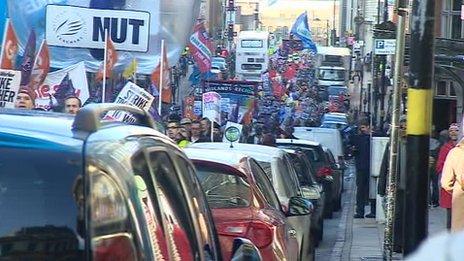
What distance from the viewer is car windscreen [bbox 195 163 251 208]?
28.0 ft

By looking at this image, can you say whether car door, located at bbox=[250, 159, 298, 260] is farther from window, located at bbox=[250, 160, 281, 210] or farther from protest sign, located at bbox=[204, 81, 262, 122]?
protest sign, located at bbox=[204, 81, 262, 122]

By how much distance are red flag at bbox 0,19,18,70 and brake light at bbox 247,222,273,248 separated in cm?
824

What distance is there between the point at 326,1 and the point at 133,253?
7321 inches

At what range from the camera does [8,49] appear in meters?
16.3

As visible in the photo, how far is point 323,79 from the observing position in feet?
300

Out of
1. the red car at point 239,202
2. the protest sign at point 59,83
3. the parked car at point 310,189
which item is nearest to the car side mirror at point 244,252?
the red car at point 239,202

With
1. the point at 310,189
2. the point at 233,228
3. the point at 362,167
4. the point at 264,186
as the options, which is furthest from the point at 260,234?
the point at 362,167

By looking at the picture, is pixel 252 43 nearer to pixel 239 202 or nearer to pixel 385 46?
pixel 385 46

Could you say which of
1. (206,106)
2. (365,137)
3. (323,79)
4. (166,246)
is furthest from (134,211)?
(323,79)

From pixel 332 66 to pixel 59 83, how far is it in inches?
2904

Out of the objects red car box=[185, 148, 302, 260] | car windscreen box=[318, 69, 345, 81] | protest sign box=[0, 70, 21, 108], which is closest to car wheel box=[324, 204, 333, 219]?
protest sign box=[0, 70, 21, 108]

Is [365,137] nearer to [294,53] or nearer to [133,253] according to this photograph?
[133,253]

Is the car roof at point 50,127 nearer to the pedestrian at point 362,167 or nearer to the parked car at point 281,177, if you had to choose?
the parked car at point 281,177

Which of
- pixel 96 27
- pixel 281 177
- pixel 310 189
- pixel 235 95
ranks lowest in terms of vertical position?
pixel 310 189
